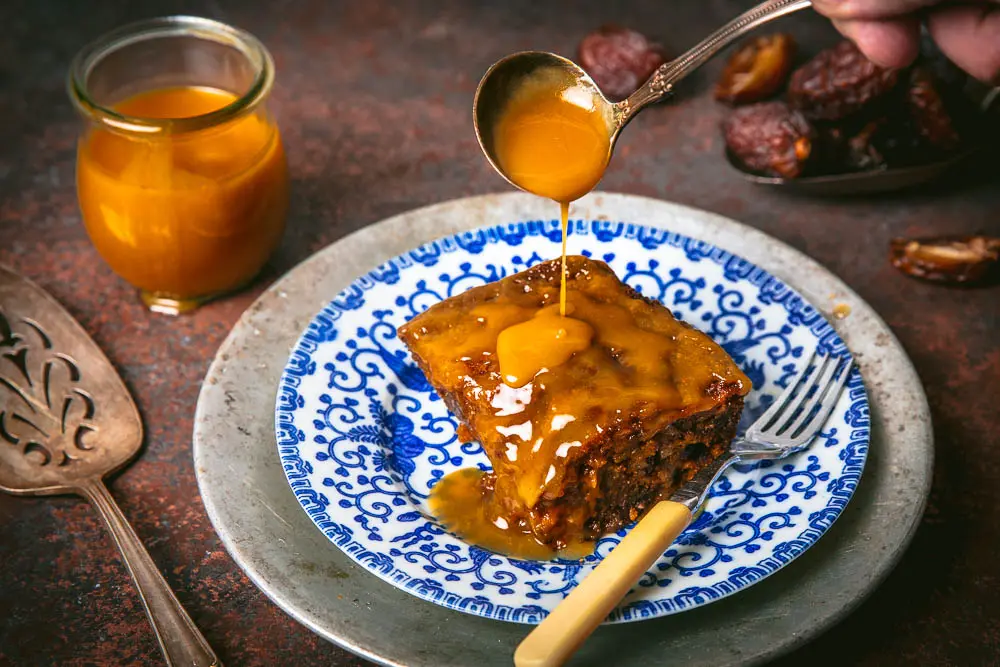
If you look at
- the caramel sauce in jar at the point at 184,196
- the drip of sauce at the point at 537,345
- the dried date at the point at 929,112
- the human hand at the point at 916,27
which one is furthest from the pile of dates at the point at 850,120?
the caramel sauce in jar at the point at 184,196

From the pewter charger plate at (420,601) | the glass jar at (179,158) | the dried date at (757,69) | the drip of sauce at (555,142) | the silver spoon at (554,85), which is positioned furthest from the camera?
the dried date at (757,69)

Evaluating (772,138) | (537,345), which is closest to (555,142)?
(537,345)

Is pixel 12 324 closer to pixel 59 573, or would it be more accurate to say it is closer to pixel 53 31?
pixel 59 573

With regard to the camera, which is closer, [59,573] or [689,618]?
[689,618]

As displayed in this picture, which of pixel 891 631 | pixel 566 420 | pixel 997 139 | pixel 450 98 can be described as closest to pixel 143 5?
pixel 450 98

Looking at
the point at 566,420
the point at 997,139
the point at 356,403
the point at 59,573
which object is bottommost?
the point at 59,573

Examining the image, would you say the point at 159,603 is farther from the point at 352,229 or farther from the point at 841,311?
the point at 841,311

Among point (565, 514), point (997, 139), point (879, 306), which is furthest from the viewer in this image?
point (997, 139)

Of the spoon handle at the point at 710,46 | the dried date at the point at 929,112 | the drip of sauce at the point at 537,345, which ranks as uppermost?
the spoon handle at the point at 710,46

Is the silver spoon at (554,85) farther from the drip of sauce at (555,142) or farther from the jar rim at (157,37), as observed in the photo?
the jar rim at (157,37)
